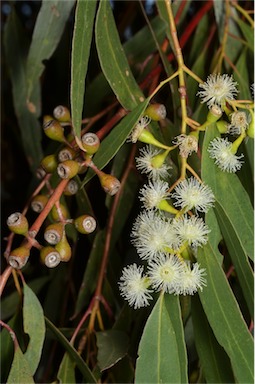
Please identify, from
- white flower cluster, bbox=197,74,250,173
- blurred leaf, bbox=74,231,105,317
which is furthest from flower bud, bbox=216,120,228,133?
blurred leaf, bbox=74,231,105,317

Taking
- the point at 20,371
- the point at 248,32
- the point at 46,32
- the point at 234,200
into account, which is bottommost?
the point at 20,371

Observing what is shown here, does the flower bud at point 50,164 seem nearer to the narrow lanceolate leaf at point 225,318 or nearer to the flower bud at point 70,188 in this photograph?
the flower bud at point 70,188

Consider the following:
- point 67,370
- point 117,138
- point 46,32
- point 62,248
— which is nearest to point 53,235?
point 62,248

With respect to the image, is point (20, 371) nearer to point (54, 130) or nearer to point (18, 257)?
point (18, 257)

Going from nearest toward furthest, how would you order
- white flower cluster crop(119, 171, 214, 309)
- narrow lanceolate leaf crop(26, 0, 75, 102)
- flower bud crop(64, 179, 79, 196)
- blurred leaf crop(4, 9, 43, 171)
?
white flower cluster crop(119, 171, 214, 309) → flower bud crop(64, 179, 79, 196) → narrow lanceolate leaf crop(26, 0, 75, 102) → blurred leaf crop(4, 9, 43, 171)

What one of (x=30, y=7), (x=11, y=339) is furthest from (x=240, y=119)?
(x=30, y=7)

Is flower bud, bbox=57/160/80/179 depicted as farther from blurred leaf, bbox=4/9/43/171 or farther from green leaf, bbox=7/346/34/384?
blurred leaf, bbox=4/9/43/171
